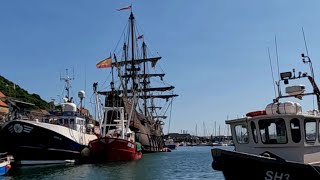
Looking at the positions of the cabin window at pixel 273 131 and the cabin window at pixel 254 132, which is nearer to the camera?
the cabin window at pixel 273 131

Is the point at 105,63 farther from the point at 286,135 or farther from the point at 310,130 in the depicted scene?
the point at 286,135

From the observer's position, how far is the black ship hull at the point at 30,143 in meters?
45.3

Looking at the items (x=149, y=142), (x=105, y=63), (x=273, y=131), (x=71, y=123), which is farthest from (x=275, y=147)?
(x=149, y=142)

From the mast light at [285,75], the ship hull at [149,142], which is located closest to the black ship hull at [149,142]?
the ship hull at [149,142]

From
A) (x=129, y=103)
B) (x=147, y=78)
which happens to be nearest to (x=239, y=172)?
(x=129, y=103)

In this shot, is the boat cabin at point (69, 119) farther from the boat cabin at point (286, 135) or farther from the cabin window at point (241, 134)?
the boat cabin at point (286, 135)

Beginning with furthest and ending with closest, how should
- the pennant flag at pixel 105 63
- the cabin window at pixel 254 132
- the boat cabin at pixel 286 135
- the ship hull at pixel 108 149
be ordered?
the pennant flag at pixel 105 63 → the ship hull at pixel 108 149 → the cabin window at pixel 254 132 → the boat cabin at pixel 286 135

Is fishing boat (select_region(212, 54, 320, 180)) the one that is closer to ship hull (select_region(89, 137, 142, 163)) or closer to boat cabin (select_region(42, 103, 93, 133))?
ship hull (select_region(89, 137, 142, 163))

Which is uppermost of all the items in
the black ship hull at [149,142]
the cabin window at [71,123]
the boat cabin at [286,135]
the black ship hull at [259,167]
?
the cabin window at [71,123]

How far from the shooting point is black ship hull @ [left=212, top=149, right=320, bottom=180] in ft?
52.0

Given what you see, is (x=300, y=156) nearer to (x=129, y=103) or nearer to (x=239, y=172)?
(x=239, y=172)

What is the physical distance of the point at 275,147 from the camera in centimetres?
1725

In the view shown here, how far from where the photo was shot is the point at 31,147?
45.8 metres

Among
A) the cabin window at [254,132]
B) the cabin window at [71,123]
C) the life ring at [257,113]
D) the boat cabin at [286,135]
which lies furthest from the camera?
the cabin window at [71,123]
